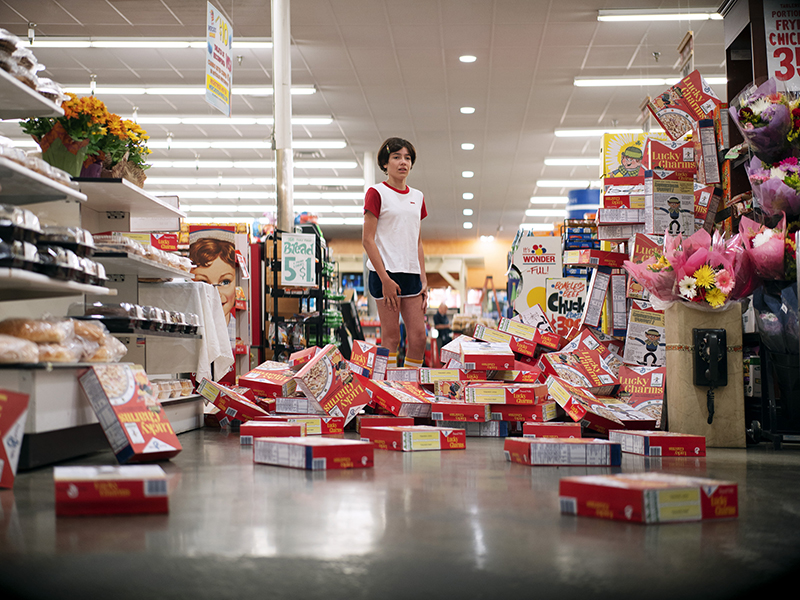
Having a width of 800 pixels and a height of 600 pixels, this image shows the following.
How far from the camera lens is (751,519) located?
1663 millimetres

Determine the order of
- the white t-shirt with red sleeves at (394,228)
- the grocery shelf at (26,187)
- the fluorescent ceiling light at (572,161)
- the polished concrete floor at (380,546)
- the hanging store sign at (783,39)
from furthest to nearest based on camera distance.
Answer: the fluorescent ceiling light at (572,161)
the hanging store sign at (783,39)
the white t-shirt with red sleeves at (394,228)
the grocery shelf at (26,187)
the polished concrete floor at (380,546)

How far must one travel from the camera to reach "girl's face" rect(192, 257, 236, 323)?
627 cm

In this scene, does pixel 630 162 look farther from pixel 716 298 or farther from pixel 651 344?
pixel 716 298

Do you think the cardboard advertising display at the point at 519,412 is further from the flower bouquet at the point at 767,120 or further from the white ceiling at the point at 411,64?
the white ceiling at the point at 411,64

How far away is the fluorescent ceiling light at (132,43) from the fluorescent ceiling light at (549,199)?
32.6 feet

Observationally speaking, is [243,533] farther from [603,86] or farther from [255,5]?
[603,86]

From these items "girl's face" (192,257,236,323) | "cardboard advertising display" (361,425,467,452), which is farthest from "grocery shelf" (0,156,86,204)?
"girl's face" (192,257,236,323)

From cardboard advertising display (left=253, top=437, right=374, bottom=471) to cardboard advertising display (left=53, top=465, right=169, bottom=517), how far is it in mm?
713

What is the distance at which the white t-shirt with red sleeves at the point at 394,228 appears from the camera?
4492 millimetres

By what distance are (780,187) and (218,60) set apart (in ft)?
15.1

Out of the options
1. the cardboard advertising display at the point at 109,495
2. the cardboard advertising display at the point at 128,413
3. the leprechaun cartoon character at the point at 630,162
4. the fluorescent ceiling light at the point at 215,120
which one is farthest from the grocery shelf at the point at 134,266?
the fluorescent ceiling light at the point at 215,120

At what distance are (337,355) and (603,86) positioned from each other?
790cm

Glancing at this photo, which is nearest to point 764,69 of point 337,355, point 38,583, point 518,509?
point 337,355

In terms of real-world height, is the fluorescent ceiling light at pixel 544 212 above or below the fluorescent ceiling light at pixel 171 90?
below
